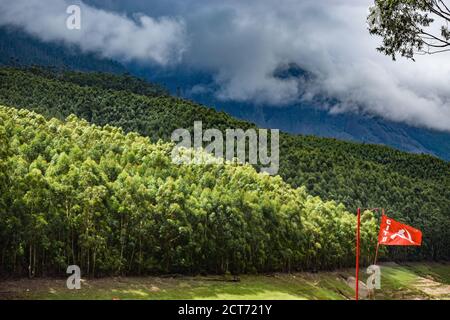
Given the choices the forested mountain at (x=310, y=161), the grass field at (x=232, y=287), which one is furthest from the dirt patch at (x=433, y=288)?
the forested mountain at (x=310, y=161)

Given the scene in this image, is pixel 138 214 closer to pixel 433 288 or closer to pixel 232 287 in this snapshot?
pixel 232 287

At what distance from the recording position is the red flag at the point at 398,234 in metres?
Result: 32.7

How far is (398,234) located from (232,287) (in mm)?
21925

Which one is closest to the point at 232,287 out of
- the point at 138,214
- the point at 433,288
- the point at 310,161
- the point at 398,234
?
the point at 138,214

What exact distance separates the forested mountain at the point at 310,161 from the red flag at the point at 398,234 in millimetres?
64252

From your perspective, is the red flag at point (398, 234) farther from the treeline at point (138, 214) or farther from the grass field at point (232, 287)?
the treeline at point (138, 214)

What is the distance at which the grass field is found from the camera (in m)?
40.3

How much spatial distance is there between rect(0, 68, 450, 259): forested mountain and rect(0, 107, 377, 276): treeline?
21214 millimetres

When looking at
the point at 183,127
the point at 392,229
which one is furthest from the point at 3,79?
the point at 392,229

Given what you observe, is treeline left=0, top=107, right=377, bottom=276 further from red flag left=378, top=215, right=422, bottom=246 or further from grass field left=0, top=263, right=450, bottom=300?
red flag left=378, top=215, right=422, bottom=246

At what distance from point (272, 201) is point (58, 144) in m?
24.0

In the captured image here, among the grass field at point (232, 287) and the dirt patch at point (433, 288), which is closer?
the grass field at point (232, 287)

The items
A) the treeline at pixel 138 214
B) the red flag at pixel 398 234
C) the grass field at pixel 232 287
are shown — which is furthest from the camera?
the treeline at pixel 138 214

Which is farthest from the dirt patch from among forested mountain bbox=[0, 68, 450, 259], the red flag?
the red flag
